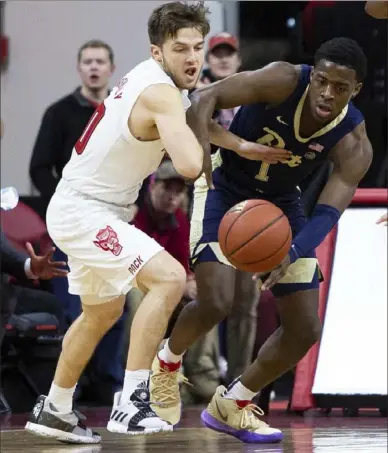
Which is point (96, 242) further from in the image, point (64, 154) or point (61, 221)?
point (64, 154)

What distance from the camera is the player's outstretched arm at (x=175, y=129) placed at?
507cm

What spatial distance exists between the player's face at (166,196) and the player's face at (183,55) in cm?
259

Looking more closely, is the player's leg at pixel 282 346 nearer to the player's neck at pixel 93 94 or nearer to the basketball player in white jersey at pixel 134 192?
the basketball player in white jersey at pixel 134 192

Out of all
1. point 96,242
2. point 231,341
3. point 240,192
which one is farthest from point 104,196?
point 231,341

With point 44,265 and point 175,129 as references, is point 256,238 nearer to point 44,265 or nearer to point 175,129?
point 175,129

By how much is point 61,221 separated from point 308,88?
4.61 feet

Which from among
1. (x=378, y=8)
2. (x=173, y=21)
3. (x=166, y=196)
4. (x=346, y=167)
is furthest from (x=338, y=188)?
(x=166, y=196)

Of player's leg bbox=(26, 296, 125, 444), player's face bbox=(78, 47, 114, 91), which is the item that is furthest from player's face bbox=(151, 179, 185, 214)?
player's leg bbox=(26, 296, 125, 444)

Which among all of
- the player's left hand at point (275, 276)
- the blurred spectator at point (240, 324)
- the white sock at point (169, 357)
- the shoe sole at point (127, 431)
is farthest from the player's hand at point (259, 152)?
the blurred spectator at point (240, 324)

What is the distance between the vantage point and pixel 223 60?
27.8 feet

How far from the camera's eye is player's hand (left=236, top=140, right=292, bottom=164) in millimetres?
5789

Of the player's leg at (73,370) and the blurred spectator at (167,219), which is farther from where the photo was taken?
the blurred spectator at (167,219)

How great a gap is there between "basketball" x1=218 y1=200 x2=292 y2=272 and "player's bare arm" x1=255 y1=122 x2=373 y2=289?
229 mm

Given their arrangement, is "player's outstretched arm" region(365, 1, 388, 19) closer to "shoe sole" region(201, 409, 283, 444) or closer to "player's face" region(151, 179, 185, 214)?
"shoe sole" region(201, 409, 283, 444)
